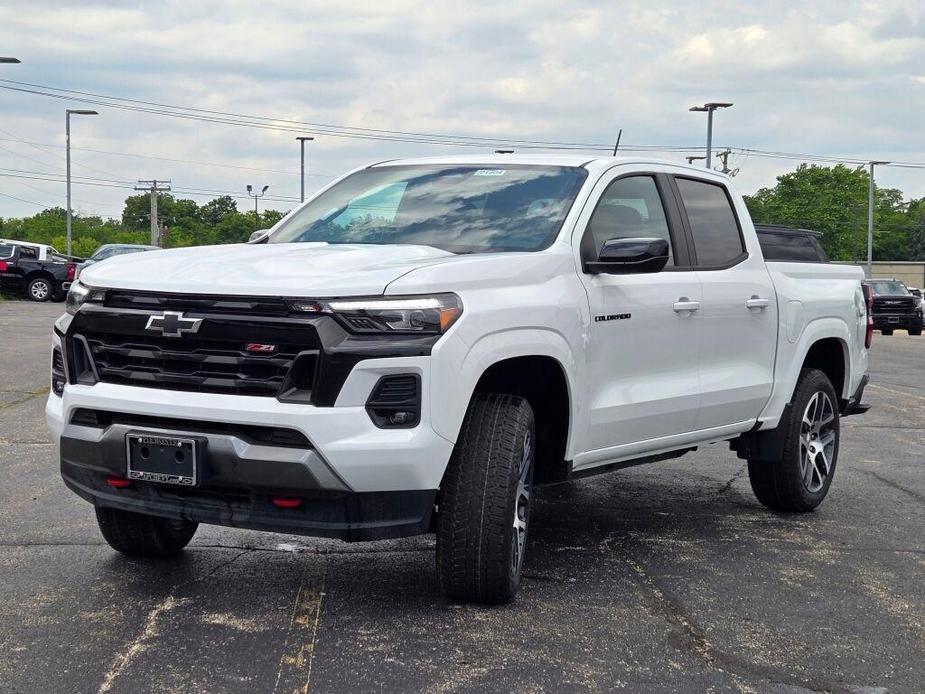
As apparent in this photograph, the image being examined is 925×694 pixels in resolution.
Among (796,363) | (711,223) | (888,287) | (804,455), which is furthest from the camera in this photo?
(888,287)

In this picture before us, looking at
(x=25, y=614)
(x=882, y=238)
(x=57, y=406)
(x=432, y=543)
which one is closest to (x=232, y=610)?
(x=25, y=614)

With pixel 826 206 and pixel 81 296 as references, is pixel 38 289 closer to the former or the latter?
pixel 81 296

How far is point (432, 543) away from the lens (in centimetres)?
580

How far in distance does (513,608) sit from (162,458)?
57.8 inches

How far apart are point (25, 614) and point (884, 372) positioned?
1522 centimetres

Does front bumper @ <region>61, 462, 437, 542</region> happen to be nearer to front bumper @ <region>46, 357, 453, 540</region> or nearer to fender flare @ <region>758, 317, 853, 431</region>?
front bumper @ <region>46, 357, 453, 540</region>

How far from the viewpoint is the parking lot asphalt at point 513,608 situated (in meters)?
3.95

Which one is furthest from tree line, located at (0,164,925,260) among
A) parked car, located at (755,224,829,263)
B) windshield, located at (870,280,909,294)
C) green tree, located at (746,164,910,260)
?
parked car, located at (755,224,829,263)

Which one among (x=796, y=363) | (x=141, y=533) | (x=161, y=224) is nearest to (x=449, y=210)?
(x=141, y=533)

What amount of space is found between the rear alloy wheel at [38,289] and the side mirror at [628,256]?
3165cm

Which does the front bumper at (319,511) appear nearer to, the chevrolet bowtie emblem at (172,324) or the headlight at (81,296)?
the chevrolet bowtie emblem at (172,324)

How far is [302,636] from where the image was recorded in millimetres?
4277

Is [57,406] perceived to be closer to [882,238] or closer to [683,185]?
[683,185]

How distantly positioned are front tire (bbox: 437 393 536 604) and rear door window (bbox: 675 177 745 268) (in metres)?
1.96
